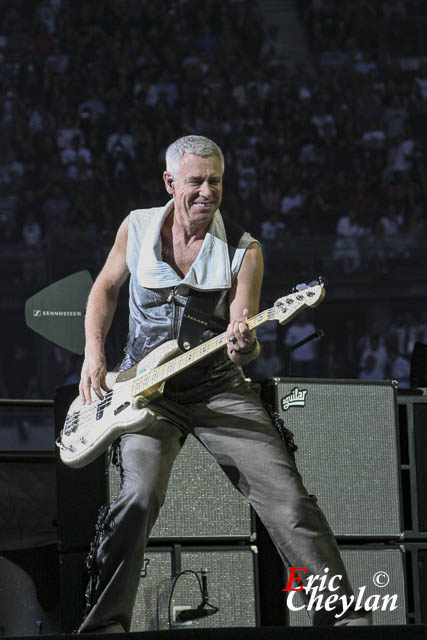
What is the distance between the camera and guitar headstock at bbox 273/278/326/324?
227 cm

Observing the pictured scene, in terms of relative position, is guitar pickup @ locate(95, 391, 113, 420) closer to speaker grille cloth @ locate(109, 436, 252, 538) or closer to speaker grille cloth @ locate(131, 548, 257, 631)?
speaker grille cloth @ locate(109, 436, 252, 538)

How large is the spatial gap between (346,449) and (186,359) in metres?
0.87

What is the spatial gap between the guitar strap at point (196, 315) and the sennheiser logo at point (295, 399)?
610 mm

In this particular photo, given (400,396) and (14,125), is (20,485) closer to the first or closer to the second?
(400,396)

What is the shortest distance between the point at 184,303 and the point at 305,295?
34cm

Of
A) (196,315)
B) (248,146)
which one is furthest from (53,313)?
(248,146)

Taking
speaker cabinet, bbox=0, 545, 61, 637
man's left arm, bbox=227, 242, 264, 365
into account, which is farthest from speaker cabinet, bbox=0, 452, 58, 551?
man's left arm, bbox=227, 242, 264, 365

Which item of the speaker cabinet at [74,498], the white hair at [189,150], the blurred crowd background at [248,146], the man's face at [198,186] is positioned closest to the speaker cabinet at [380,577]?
the speaker cabinet at [74,498]

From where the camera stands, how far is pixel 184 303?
2.41 metres

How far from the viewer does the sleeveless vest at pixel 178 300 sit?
2.41 meters

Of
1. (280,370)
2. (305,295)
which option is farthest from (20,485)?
(280,370)

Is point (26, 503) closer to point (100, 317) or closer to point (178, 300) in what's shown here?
point (100, 317)

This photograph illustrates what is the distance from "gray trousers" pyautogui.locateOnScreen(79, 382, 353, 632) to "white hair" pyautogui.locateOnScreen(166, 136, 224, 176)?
2.11 feet

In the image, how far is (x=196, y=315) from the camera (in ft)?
7.81
